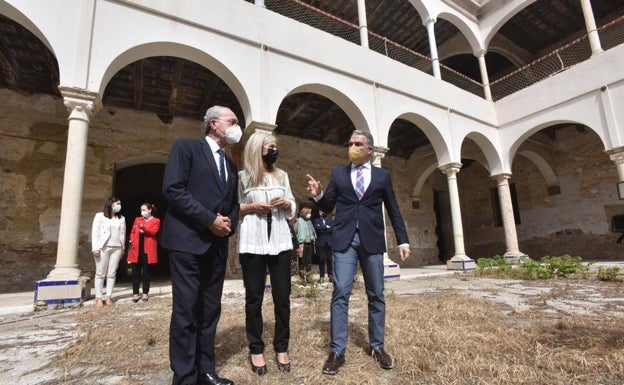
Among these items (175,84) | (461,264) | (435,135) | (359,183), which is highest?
(175,84)

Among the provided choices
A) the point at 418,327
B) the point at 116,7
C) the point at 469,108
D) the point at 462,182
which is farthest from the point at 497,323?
the point at 462,182

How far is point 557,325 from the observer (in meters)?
2.88

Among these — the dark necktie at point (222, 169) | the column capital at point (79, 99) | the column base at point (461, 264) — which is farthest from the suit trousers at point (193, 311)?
the column base at point (461, 264)

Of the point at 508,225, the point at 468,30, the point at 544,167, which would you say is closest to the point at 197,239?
the point at 508,225

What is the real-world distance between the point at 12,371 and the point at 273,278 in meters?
1.89

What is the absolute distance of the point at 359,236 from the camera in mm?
2506

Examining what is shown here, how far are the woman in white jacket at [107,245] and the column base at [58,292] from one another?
0.93ft

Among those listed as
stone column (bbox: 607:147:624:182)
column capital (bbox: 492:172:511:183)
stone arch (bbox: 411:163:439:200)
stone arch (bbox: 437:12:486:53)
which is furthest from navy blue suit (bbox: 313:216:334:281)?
stone arch (bbox: 437:12:486:53)

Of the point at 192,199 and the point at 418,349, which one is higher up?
the point at 192,199

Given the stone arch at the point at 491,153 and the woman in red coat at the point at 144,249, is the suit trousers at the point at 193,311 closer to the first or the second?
the woman in red coat at the point at 144,249

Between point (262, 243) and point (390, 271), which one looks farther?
point (390, 271)

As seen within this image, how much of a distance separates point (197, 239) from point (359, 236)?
1.14 meters

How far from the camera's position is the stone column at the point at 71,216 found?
4863mm

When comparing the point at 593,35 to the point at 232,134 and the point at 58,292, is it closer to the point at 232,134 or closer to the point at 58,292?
the point at 232,134
